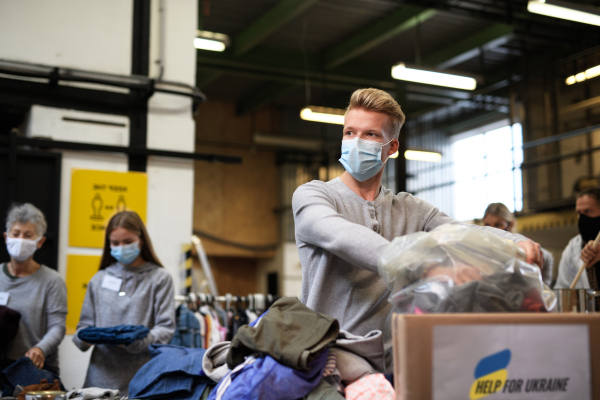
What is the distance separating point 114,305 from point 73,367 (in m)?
1.61

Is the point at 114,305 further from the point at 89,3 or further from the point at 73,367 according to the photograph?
the point at 89,3

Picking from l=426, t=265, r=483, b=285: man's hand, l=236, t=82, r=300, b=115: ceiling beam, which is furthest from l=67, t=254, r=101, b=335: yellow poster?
l=236, t=82, r=300, b=115: ceiling beam

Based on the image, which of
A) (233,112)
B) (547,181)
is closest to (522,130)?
(547,181)

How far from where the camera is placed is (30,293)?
3.49 meters

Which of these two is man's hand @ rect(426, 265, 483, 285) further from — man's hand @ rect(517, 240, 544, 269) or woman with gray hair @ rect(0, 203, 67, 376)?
woman with gray hair @ rect(0, 203, 67, 376)

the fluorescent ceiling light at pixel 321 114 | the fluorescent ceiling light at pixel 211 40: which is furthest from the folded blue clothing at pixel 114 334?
the fluorescent ceiling light at pixel 321 114

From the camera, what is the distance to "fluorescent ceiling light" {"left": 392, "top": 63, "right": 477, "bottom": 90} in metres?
8.06

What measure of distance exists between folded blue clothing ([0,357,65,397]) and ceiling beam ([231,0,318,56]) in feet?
23.3

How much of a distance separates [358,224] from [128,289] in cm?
224

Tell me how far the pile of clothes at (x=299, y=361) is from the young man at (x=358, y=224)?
0.13 meters

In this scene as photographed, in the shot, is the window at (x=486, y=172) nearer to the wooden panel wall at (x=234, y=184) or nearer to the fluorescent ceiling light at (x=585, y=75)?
the fluorescent ceiling light at (x=585, y=75)

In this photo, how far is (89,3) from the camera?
5.12 m

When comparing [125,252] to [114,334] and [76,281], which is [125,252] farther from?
[76,281]

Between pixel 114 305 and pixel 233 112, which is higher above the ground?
pixel 233 112
